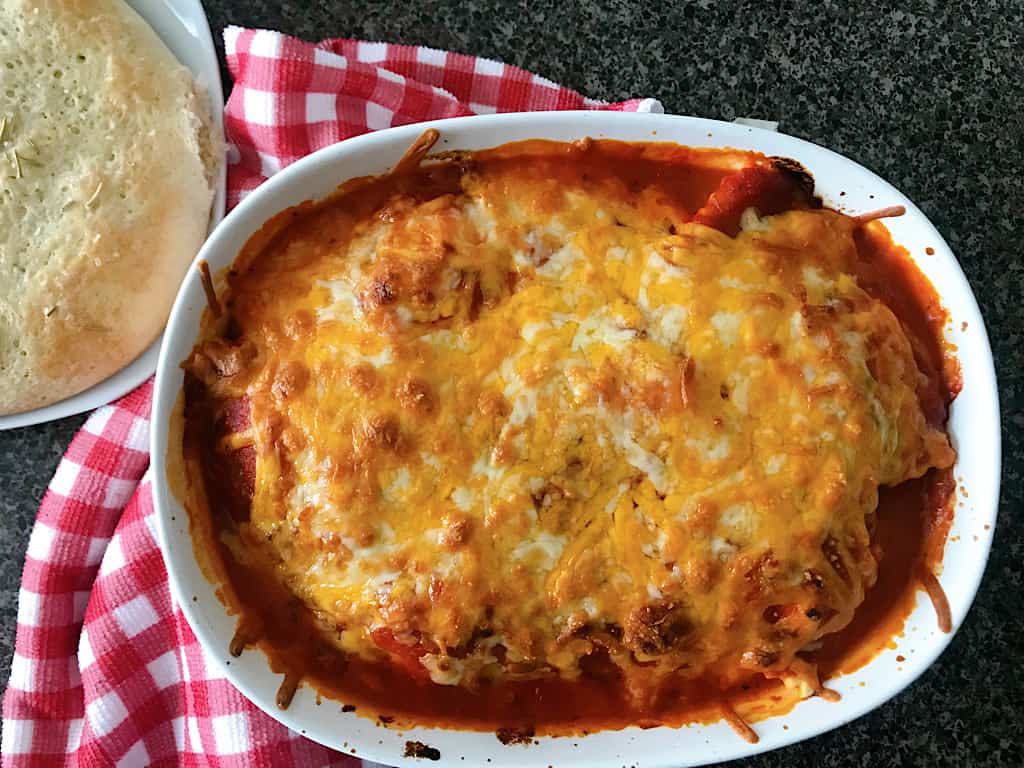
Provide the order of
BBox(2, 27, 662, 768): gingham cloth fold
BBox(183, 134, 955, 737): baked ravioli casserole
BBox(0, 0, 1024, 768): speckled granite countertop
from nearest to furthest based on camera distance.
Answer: BBox(183, 134, 955, 737): baked ravioli casserole
BBox(2, 27, 662, 768): gingham cloth fold
BBox(0, 0, 1024, 768): speckled granite countertop

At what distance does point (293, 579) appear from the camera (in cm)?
154

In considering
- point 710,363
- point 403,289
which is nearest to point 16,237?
point 403,289

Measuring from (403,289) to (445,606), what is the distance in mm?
537

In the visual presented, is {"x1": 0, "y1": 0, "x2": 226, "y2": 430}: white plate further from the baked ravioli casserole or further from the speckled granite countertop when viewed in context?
the baked ravioli casserole

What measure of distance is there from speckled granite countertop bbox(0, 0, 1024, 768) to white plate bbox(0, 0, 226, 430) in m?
0.09

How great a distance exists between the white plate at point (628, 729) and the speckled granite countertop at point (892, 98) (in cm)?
32

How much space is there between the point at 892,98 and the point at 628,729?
56.1 inches

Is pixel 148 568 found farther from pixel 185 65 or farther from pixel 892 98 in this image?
pixel 892 98

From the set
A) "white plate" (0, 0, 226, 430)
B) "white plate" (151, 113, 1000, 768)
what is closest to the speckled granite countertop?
"white plate" (0, 0, 226, 430)

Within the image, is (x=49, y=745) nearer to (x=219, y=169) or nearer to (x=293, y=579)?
(x=293, y=579)

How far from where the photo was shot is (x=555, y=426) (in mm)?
1445

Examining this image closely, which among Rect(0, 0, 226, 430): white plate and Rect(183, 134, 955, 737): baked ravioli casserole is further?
Rect(0, 0, 226, 430): white plate

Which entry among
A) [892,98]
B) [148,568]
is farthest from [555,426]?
[892,98]

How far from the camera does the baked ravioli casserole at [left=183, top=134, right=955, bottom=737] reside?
4.71ft
